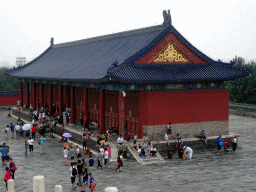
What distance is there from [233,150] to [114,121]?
10.6 metres

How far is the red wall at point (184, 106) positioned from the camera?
92.7 feet

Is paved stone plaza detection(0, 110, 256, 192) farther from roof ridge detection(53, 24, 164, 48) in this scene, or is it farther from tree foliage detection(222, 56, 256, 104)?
tree foliage detection(222, 56, 256, 104)

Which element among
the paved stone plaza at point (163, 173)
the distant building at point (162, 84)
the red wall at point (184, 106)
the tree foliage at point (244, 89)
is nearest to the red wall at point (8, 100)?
the distant building at point (162, 84)

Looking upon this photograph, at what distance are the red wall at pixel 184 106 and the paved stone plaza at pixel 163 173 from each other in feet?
10.5

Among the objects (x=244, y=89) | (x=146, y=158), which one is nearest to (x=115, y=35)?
(x=146, y=158)

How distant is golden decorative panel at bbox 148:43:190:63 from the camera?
97.2 feet

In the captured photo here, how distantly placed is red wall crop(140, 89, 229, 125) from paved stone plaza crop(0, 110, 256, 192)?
3.19 m

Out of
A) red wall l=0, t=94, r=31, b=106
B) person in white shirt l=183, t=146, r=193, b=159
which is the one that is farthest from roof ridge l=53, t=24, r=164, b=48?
red wall l=0, t=94, r=31, b=106

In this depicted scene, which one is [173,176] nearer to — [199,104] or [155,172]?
[155,172]

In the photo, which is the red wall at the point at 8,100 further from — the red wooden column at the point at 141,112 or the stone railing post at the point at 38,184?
the stone railing post at the point at 38,184

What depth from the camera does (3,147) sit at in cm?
2448

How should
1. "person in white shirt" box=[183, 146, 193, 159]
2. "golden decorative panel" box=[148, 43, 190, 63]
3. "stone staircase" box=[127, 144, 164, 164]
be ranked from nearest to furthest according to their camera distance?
1. "stone staircase" box=[127, 144, 164, 164]
2. "person in white shirt" box=[183, 146, 193, 159]
3. "golden decorative panel" box=[148, 43, 190, 63]

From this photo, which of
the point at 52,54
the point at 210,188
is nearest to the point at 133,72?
the point at 210,188

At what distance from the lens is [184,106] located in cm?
2964
